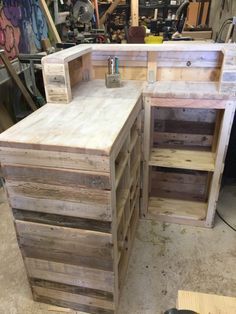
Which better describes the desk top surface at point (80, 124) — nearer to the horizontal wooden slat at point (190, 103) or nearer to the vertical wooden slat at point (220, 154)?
the horizontal wooden slat at point (190, 103)

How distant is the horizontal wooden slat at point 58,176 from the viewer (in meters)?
1.04

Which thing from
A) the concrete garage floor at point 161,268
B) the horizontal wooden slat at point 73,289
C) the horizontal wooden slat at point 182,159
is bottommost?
the concrete garage floor at point 161,268

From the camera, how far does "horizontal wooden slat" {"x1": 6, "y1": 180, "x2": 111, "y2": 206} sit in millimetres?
1081

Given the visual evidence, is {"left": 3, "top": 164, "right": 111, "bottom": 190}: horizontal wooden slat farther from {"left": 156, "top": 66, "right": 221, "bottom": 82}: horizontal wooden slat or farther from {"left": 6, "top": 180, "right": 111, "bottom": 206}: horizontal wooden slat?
{"left": 156, "top": 66, "right": 221, "bottom": 82}: horizontal wooden slat

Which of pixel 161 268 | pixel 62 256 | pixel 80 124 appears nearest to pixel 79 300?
pixel 62 256

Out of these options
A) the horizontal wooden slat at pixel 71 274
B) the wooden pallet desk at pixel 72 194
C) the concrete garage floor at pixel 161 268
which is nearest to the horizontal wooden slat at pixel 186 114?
the wooden pallet desk at pixel 72 194

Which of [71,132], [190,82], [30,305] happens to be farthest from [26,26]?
[30,305]

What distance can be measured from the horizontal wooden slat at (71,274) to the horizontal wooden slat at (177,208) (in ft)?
2.75

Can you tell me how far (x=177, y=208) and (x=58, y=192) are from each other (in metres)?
1.21

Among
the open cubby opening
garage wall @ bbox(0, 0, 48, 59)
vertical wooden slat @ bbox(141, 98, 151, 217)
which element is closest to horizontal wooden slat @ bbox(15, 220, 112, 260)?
vertical wooden slat @ bbox(141, 98, 151, 217)

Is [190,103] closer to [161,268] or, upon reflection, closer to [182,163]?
[182,163]

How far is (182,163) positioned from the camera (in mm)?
1846

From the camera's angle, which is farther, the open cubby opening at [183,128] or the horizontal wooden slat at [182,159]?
the open cubby opening at [183,128]

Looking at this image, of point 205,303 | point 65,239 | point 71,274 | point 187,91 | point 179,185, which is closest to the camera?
point 205,303
